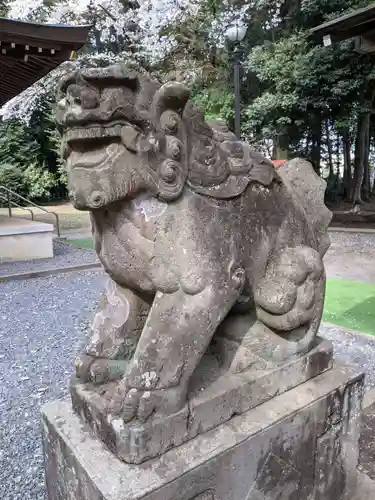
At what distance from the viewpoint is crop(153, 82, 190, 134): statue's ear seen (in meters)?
0.98

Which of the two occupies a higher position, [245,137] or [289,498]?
[245,137]

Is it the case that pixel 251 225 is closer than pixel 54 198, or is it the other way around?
pixel 251 225

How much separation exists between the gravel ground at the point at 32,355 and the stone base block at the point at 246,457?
2.37ft

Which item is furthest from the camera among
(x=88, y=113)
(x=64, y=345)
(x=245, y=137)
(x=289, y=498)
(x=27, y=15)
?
(x=27, y=15)

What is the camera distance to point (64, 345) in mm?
3246

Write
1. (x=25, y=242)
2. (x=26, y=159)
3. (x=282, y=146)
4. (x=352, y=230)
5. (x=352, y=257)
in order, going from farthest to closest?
(x=26, y=159) < (x=282, y=146) < (x=352, y=230) < (x=25, y=242) < (x=352, y=257)

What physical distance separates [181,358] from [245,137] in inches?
398

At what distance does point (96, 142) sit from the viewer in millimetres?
974

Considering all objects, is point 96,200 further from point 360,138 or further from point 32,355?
point 360,138

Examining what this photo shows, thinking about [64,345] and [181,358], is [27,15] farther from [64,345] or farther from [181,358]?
[181,358]

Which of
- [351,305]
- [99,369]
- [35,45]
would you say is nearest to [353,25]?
[351,305]

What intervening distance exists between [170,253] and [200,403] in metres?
0.41

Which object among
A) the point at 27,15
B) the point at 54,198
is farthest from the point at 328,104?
the point at 27,15

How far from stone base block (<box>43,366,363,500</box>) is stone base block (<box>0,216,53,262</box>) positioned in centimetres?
549
